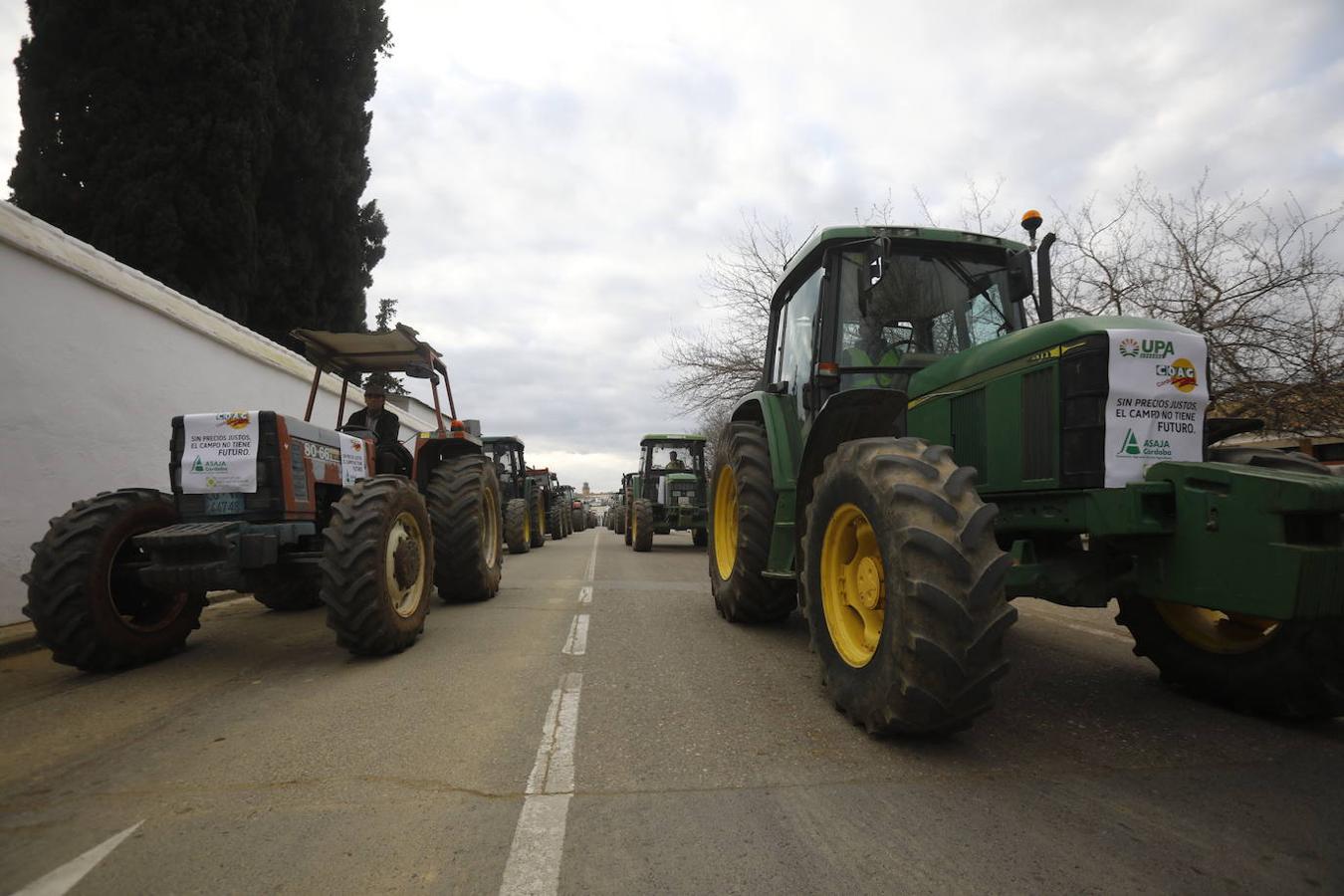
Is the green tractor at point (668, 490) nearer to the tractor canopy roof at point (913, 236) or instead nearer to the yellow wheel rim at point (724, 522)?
the yellow wheel rim at point (724, 522)

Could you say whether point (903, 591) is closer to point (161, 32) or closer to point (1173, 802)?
point (1173, 802)

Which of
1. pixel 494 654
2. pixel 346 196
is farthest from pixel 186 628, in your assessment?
pixel 346 196

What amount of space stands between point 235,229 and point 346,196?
4.28 meters

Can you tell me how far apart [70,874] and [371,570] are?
2448 mm

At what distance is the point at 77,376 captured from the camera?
6984 mm

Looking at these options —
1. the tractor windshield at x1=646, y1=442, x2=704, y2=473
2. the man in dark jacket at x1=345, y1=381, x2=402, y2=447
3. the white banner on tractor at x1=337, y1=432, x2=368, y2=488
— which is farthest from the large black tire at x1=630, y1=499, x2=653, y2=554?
the white banner on tractor at x1=337, y1=432, x2=368, y2=488

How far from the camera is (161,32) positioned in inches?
601

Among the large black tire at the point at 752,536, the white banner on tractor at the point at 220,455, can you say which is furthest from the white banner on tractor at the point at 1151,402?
the white banner on tractor at the point at 220,455

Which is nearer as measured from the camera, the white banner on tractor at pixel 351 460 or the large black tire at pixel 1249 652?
the large black tire at pixel 1249 652

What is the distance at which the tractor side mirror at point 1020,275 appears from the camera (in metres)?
4.29

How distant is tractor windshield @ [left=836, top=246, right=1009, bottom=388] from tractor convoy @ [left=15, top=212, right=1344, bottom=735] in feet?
0.04

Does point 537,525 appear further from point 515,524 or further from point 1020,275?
point 1020,275

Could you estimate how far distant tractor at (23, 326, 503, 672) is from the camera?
4.41 meters

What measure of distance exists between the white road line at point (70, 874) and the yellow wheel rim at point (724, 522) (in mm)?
4520
